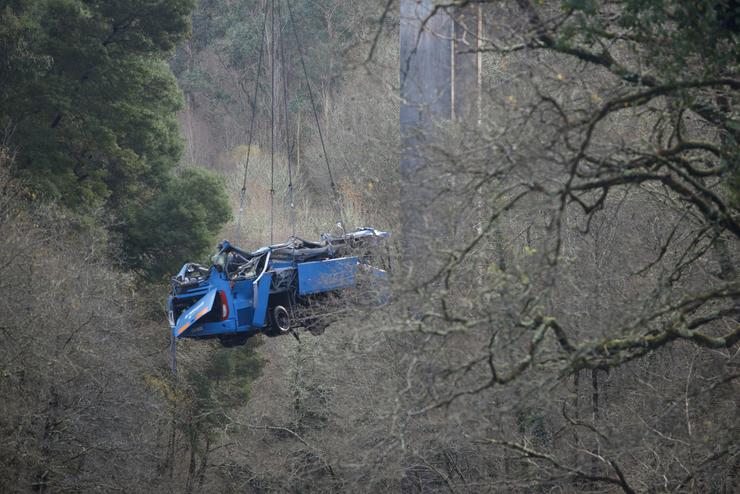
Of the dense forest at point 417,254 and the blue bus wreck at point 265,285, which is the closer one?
the dense forest at point 417,254

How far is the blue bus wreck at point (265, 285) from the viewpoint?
56.2ft

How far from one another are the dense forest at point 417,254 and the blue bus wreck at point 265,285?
0.46 metres

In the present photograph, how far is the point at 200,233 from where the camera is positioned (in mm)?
30844

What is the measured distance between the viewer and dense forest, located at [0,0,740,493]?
8.62 metres

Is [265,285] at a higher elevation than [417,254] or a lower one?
lower

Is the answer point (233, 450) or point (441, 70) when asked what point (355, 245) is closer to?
point (441, 70)

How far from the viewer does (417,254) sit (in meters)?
9.44

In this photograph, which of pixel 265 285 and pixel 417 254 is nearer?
pixel 417 254

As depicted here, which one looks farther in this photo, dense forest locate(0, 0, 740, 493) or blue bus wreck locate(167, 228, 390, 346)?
blue bus wreck locate(167, 228, 390, 346)

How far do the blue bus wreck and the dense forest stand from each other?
18.1 inches

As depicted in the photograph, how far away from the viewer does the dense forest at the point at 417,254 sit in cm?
862

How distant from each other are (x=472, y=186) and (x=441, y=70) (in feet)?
15.3

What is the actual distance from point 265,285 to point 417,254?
26.2 ft

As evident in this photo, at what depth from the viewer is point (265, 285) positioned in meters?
17.2
